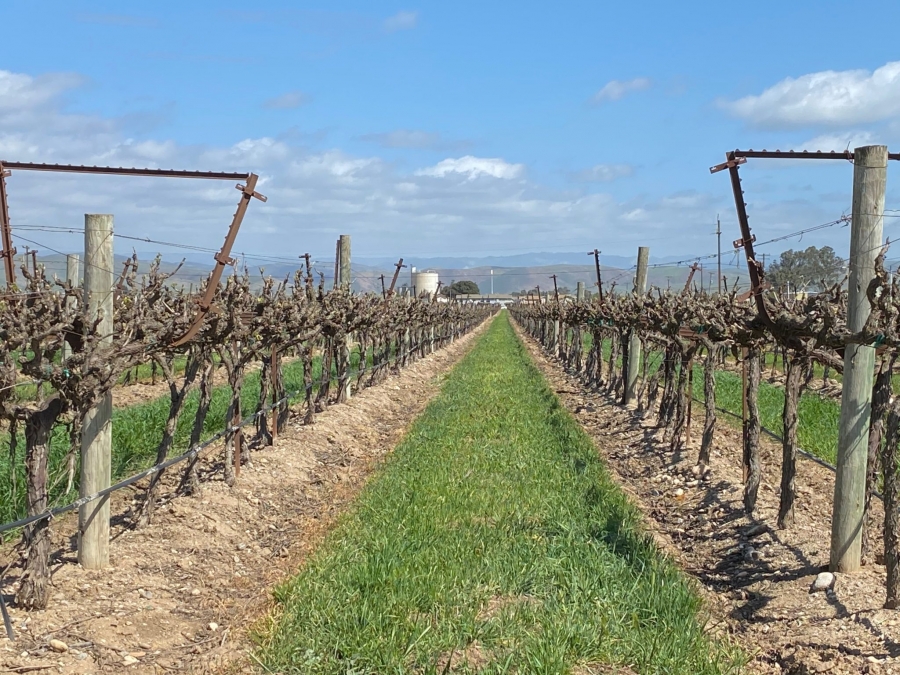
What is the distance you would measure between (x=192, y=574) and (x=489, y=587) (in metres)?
2.41

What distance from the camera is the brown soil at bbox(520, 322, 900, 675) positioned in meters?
5.44

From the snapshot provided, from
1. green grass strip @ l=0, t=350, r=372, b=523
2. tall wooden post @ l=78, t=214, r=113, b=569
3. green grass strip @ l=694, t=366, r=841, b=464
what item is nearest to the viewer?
tall wooden post @ l=78, t=214, r=113, b=569

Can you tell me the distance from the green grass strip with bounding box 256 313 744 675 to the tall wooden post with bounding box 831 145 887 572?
119 centimetres

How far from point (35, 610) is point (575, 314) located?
19157mm

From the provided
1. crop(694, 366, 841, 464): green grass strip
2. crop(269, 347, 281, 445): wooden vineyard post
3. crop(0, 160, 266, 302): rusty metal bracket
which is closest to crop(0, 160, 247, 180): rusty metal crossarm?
crop(0, 160, 266, 302): rusty metal bracket

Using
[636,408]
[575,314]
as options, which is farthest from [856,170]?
[575,314]

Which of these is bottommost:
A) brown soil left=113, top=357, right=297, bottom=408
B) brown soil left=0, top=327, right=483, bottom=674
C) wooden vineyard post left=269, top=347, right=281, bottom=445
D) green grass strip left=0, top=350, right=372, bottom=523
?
brown soil left=113, top=357, right=297, bottom=408

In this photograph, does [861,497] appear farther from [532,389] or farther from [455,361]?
[455,361]

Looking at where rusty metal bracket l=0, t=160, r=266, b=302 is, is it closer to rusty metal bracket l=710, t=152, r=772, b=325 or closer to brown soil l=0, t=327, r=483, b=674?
brown soil l=0, t=327, r=483, b=674

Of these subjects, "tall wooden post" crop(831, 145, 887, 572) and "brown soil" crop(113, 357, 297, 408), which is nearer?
"tall wooden post" crop(831, 145, 887, 572)

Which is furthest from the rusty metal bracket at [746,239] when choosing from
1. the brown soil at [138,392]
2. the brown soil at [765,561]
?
the brown soil at [138,392]

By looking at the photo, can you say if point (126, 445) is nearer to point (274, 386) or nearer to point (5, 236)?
point (274, 386)

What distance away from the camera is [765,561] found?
7.20 meters

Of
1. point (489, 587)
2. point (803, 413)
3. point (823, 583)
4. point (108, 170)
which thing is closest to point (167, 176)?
point (108, 170)
